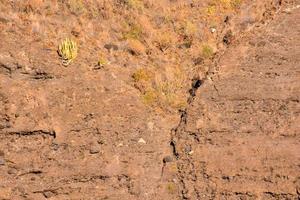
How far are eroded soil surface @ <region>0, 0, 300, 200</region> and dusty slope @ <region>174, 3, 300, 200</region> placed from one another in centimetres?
2

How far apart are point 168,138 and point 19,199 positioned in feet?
8.11

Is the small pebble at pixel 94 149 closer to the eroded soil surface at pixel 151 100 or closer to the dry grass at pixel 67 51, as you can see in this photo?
the eroded soil surface at pixel 151 100

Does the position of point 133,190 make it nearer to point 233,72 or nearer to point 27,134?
point 27,134

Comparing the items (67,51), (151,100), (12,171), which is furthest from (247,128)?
(12,171)

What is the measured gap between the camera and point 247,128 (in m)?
9.40

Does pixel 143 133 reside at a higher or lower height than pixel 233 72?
lower

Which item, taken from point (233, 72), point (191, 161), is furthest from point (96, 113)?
point (233, 72)

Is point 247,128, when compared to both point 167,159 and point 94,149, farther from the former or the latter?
point 94,149

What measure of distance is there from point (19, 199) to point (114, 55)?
2.66 metres

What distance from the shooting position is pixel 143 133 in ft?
30.2

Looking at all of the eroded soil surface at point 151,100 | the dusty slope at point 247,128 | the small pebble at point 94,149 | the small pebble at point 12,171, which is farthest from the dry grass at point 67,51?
the dusty slope at point 247,128

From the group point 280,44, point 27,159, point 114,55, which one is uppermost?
point 280,44

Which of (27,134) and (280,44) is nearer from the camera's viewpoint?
(27,134)

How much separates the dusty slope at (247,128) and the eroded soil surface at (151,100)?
0.02 metres
